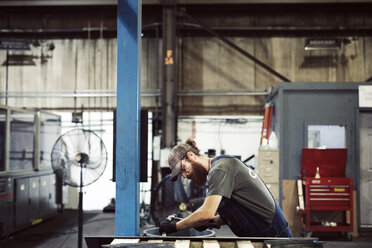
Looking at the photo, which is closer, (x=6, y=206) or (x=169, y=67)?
(x=6, y=206)

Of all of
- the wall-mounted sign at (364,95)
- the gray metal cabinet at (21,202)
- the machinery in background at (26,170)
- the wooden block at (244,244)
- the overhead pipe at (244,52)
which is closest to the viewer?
the wooden block at (244,244)

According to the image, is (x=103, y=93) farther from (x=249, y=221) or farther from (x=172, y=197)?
(x=249, y=221)

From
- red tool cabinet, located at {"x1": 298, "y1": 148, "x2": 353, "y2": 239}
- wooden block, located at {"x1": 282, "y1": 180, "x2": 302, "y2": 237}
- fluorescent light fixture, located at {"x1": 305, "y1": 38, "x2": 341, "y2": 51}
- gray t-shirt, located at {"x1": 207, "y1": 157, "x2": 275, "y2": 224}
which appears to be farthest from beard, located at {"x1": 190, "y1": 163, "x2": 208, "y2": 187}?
fluorescent light fixture, located at {"x1": 305, "y1": 38, "x2": 341, "y2": 51}

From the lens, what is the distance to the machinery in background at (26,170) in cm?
592

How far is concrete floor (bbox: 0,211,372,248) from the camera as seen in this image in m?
5.68

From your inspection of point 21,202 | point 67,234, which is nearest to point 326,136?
point 67,234

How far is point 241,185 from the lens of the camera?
2.29 meters

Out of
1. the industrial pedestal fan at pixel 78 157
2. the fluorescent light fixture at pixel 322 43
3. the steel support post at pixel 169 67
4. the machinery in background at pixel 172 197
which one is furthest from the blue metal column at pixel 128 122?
the fluorescent light fixture at pixel 322 43

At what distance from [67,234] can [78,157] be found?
3.04m

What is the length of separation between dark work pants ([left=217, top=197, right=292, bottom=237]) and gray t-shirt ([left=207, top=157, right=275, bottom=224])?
4cm

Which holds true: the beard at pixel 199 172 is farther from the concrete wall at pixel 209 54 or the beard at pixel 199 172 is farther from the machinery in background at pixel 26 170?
the concrete wall at pixel 209 54

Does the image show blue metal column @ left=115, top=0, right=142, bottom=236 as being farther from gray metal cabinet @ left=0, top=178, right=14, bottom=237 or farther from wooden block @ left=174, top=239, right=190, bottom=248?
gray metal cabinet @ left=0, top=178, right=14, bottom=237

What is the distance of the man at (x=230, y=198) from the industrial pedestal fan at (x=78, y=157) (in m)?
1.56

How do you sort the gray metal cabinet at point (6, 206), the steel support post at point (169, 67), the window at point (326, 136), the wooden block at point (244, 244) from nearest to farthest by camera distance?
the wooden block at point (244, 244) < the gray metal cabinet at point (6, 206) < the window at point (326, 136) < the steel support post at point (169, 67)
